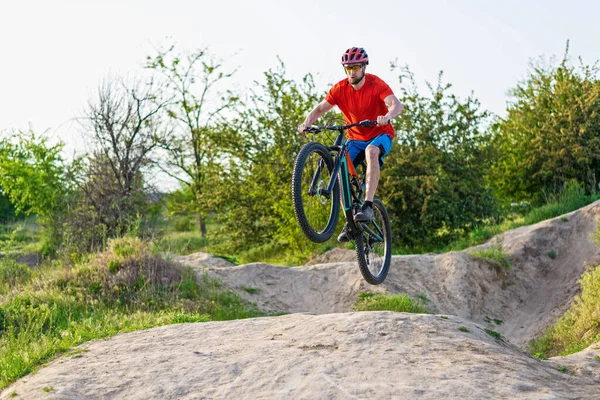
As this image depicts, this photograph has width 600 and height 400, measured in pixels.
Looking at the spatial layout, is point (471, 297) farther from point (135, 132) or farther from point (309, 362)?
point (135, 132)

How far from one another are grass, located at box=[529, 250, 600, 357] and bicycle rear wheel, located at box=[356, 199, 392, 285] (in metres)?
2.85

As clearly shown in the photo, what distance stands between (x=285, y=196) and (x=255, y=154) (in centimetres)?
369

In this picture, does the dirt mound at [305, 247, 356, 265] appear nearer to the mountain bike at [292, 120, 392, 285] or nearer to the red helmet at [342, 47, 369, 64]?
the mountain bike at [292, 120, 392, 285]

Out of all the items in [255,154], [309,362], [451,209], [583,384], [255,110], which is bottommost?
[583,384]

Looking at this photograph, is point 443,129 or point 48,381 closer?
point 48,381

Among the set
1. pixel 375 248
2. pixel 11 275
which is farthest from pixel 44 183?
pixel 375 248

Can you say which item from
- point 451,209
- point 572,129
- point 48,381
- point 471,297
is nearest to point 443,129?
point 451,209

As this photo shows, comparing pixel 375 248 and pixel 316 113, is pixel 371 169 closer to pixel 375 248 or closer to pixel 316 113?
pixel 316 113

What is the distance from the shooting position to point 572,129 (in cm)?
2109

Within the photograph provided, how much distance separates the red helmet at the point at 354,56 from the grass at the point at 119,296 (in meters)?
3.94

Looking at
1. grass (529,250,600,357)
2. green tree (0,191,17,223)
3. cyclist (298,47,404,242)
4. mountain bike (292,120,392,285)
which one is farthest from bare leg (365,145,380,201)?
green tree (0,191,17,223)

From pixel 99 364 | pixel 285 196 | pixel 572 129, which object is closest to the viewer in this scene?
pixel 99 364

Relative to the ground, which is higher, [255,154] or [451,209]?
[255,154]

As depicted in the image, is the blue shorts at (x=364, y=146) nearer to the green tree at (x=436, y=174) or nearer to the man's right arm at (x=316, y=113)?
the man's right arm at (x=316, y=113)
